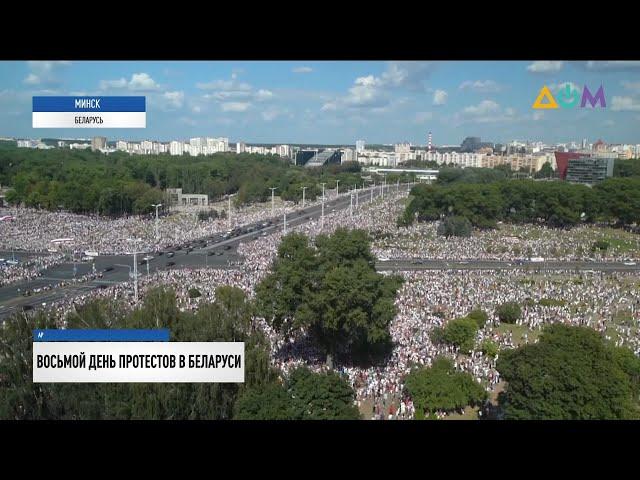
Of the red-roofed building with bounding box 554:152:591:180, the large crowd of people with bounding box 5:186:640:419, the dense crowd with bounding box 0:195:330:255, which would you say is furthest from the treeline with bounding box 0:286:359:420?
the red-roofed building with bounding box 554:152:591:180

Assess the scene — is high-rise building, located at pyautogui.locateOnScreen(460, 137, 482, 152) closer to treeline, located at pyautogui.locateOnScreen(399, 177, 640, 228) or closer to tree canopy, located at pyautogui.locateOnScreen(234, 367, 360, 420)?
treeline, located at pyautogui.locateOnScreen(399, 177, 640, 228)

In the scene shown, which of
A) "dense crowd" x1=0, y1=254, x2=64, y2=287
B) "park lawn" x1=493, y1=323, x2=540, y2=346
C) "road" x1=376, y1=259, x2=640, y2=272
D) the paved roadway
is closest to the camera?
"park lawn" x1=493, y1=323, x2=540, y2=346

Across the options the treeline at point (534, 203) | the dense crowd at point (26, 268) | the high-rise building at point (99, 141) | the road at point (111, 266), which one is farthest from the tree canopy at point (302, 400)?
the treeline at point (534, 203)

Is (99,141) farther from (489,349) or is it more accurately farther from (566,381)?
(566,381)

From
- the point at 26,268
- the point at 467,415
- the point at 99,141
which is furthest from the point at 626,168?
the point at 26,268

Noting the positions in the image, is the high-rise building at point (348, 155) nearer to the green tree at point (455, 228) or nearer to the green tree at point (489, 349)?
the green tree at point (455, 228)

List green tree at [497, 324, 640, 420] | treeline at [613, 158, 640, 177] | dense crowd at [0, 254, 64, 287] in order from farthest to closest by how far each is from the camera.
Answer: treeline at [613, 158, 640, 177] < dense crowd at [0, 254, 64, 287] < green tree at [497, 324, 640, 420]
